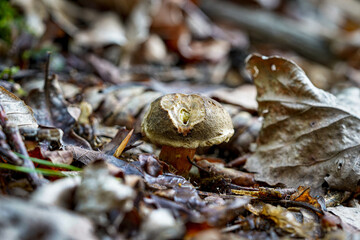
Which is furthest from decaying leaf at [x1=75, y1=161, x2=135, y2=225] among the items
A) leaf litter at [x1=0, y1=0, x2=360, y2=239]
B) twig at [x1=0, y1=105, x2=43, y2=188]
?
twig at [x1=0, y1=105, x2=43, y2=188]

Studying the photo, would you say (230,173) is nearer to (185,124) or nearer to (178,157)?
(178,157)

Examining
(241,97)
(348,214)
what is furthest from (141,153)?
(241,97)

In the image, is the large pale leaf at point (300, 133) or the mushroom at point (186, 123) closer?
the mushroom at point (186, 123)

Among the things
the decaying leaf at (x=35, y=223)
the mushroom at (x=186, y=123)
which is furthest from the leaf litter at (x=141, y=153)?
the mushroom at (x=186, y=123)

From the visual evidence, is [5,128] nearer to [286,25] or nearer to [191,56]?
[191,56]

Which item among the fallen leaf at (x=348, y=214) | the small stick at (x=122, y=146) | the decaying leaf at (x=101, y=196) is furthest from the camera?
the small stick at (x=122, y=146)

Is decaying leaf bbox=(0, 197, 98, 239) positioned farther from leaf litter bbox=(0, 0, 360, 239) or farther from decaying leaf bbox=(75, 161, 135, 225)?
decaying leaf bbox=(75, 161, 135, 225)

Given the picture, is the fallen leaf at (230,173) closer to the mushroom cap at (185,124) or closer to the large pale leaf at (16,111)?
the mushroom cap at (185,124)
